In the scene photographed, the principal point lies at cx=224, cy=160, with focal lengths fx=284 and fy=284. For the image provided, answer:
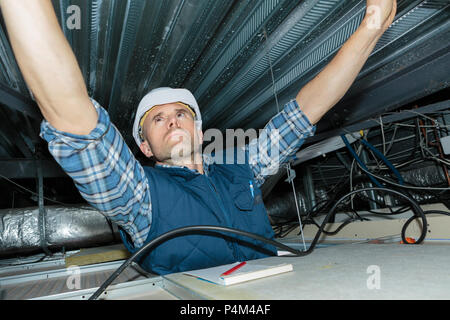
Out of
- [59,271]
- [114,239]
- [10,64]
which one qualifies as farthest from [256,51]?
[114,239]

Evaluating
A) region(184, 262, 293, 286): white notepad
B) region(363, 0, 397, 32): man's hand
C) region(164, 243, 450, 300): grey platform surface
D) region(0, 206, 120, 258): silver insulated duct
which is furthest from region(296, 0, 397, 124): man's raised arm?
region(0, 206, 120, 258): silver insulated duct

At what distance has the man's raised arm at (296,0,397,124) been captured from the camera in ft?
2.75

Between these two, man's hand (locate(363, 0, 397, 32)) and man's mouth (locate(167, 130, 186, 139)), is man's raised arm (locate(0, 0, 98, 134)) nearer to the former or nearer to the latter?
man's mouth (locate(167, 130, 186, 139))

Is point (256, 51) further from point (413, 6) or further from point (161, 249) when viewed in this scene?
point (161, 249)

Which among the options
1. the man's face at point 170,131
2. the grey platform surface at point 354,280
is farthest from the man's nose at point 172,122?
the grey platform surface at point 354,280

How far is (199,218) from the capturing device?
0.91 m

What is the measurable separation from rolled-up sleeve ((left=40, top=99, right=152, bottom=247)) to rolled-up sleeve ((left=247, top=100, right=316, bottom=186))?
0.52 m

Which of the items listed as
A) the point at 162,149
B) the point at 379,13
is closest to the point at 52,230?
the point at 162,149

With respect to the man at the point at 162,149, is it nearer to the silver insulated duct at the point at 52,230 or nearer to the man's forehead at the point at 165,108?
the man's forehead at the point at 165,108

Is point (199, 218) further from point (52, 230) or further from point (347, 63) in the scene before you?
point (52, 230)

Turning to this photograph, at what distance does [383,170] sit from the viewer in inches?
70.4

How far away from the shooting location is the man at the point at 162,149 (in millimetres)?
520
